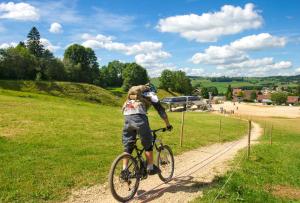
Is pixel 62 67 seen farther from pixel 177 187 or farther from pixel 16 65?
pixel 177 187

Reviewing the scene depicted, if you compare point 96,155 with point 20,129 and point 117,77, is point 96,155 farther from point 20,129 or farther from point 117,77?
point 117,77

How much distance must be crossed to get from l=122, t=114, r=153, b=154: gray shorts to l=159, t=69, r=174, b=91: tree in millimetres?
148310

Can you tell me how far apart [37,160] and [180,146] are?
8489 mm

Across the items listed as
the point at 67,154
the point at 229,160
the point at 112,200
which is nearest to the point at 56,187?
the point at 112,200

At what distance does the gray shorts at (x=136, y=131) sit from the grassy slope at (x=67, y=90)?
240ft

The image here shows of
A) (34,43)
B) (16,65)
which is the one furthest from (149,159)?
(34,43)

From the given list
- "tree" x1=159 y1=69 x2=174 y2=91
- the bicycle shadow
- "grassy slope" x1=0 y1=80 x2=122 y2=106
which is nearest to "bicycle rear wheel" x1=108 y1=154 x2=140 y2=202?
the bicycle shadow

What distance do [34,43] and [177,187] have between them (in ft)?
409

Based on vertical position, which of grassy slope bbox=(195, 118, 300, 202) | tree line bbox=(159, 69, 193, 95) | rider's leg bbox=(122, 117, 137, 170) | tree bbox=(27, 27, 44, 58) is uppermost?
tree bbox=(27, 27, 44, 58)

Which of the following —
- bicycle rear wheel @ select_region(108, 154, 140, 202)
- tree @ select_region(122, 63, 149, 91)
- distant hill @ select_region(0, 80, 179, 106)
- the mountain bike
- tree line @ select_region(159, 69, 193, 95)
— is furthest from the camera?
tree line @ select_region(159, 69, 193, 95)

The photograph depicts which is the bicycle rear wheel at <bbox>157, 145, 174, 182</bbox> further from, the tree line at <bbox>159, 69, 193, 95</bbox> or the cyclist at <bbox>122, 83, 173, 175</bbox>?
the tree line at <bbox>159, 69, 193, 95</bbox>

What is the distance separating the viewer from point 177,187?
10.2 m

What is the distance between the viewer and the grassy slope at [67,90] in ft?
262

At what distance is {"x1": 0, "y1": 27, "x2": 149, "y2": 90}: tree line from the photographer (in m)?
92.0
